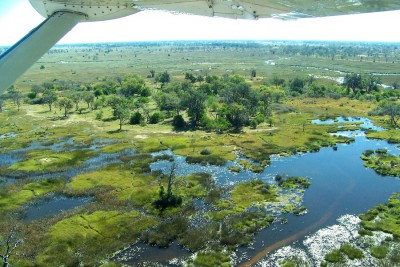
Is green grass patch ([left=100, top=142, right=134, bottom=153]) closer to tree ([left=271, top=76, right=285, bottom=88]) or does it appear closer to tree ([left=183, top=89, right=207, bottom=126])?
tree ([left=183, top=89, right=207, bottom=126])

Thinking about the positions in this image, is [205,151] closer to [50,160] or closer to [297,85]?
[50,160]

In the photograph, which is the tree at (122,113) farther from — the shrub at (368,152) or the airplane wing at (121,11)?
the airplane wing at (121,11)

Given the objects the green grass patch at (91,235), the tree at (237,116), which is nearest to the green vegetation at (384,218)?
the green grass patch at (91,235)

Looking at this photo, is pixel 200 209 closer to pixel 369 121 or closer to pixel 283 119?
pixel 283 119

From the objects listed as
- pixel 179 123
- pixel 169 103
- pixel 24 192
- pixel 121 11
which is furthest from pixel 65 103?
pixel 121 11

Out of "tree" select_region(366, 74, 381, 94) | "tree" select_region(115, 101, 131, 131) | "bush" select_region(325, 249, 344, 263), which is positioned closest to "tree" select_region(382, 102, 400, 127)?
"tree" select_region(366, 74, 381, 94)
